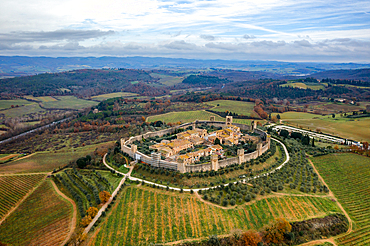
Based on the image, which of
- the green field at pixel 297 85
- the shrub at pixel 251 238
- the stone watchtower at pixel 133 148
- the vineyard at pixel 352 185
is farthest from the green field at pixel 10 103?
the green field at pixel 297 85

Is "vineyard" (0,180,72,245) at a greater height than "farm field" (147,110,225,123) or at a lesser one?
lesser

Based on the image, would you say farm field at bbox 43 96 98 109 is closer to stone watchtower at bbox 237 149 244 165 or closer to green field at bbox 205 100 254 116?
green field at bbox 205 100 254 116

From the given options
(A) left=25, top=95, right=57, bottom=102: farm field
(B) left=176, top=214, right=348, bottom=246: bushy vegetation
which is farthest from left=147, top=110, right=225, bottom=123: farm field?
(A) left=25, top=95, right=57, bottom=102: farm field

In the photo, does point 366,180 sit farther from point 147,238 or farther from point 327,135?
point 147,238

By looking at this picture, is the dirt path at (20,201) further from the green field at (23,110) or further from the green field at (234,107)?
the green field at (23,110)

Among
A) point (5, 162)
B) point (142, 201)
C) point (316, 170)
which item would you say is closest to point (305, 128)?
point (316, 170)

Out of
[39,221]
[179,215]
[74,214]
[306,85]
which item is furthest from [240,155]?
[306,85]
